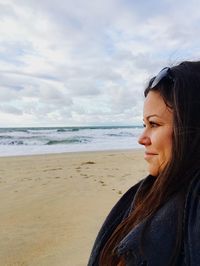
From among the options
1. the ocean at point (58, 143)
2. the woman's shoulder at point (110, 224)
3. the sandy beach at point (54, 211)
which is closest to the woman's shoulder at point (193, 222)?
the woman's shoulder at point (110, 224)

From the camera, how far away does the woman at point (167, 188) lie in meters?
1.42

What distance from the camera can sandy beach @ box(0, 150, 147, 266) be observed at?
13.0 ft

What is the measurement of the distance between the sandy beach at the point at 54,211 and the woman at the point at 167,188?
222 centimetres

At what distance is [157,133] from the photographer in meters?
1.66

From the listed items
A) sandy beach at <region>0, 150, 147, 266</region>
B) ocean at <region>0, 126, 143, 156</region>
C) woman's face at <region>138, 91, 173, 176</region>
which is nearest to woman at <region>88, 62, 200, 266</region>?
woman's face at <region>138, 91, 173, 176</region>

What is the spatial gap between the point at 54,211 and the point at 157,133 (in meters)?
4.18

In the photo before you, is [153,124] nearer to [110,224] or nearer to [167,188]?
[167,188]

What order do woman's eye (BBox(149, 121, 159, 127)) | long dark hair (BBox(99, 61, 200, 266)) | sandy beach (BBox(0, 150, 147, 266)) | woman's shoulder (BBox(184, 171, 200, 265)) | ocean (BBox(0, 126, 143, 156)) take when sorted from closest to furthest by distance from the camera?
woman's shoulder (BBox(184, 171, 200, 265)) < long dark hair (BBox(99, 61, 200, 266)) < woman's eye (BBox(149, 121, 159, 127)) < sandy beach (BBox(0, 150, 147, 266)) < ocean (BBox(0, 126, 143, 156))

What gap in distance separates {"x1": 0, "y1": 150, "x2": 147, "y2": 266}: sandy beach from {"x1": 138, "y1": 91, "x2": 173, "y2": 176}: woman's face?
91.4 inches

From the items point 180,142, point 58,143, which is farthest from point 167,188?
point 58,143

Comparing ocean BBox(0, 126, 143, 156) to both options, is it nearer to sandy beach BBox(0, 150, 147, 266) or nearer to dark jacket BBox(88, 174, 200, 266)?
sandy beach BBox(0, 150, 147, 266)

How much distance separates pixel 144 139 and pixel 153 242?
0.47 m

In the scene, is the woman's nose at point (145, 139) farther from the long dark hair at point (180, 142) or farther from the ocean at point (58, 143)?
the ocean at point (58, 143)

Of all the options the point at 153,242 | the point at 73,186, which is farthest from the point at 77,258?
the point at 73,186
